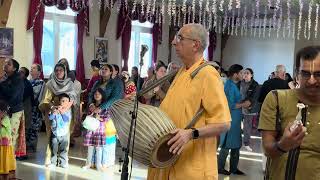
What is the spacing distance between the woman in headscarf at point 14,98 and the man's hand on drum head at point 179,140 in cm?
403

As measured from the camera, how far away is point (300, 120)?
5.32ft

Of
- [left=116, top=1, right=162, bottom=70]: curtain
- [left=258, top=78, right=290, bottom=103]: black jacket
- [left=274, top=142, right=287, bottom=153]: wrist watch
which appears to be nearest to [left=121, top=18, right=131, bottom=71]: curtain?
[left=116, top=1, right=162, bottom=70]: curtain

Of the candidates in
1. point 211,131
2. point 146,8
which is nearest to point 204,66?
point 211,131

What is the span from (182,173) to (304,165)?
0.66 metres

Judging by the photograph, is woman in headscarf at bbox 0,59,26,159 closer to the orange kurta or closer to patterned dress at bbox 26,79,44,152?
patterned dress at bbox 26,79,44,152

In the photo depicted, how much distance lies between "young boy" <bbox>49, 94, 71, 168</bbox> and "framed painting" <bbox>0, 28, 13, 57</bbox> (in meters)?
3.61

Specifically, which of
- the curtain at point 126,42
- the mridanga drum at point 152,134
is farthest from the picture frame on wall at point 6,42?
the mridanga drum at point 152,134

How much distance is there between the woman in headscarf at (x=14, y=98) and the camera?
5.71 meters

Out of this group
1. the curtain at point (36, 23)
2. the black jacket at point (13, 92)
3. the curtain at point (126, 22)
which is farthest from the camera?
the curtain at point (126, 22)

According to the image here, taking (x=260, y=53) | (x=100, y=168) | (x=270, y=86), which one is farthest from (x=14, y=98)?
(x=260, y=53)

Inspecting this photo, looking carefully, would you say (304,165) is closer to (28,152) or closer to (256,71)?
(28,152)

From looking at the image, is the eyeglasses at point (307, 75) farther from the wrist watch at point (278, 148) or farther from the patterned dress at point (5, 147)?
the patterned dress at point (5, 147)

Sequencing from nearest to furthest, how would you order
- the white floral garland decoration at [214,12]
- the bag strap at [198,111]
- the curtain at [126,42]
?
the bag strap at [198,111] → the white floral garland decoration at [214,12] → the curtain at [126,42]

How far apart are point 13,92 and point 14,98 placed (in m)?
0.07
